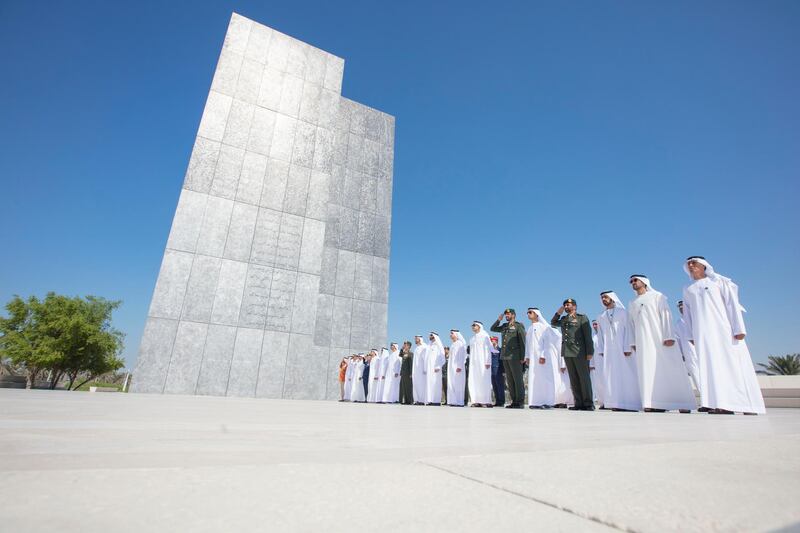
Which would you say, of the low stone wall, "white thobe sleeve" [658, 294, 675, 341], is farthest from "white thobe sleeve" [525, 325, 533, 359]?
the low stone wall

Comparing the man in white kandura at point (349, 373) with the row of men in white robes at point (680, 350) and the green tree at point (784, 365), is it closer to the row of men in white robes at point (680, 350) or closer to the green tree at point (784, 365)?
the row of men in white robes at point (680, 350)

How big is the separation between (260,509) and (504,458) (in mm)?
694

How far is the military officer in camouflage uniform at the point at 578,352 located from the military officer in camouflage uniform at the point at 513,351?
1371 millimetres

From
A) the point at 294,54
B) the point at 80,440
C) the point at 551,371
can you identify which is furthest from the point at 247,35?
the point at 80,440

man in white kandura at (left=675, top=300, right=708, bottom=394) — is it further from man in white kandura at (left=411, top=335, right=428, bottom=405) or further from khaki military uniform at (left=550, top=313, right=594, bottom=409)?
man in white kandura at (left=411, top=335, right=428, bottom=405)

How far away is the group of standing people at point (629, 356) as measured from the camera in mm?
5184

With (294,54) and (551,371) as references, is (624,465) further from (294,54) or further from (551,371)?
(294,54)

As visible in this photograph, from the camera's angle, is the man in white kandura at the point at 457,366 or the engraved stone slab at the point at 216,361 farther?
the man in white kandura at the point at 457,366

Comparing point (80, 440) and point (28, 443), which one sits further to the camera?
point (80, 440)

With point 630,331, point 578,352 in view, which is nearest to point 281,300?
point 578,352

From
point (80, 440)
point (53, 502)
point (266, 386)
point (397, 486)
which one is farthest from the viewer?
point (266, 386)

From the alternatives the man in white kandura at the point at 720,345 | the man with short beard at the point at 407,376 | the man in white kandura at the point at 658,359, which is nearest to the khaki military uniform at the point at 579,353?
the man in white kandura at the point at 658,359

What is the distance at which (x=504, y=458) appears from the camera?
1.05 m

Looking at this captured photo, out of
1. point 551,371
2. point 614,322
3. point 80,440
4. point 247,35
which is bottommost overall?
point 80,440
